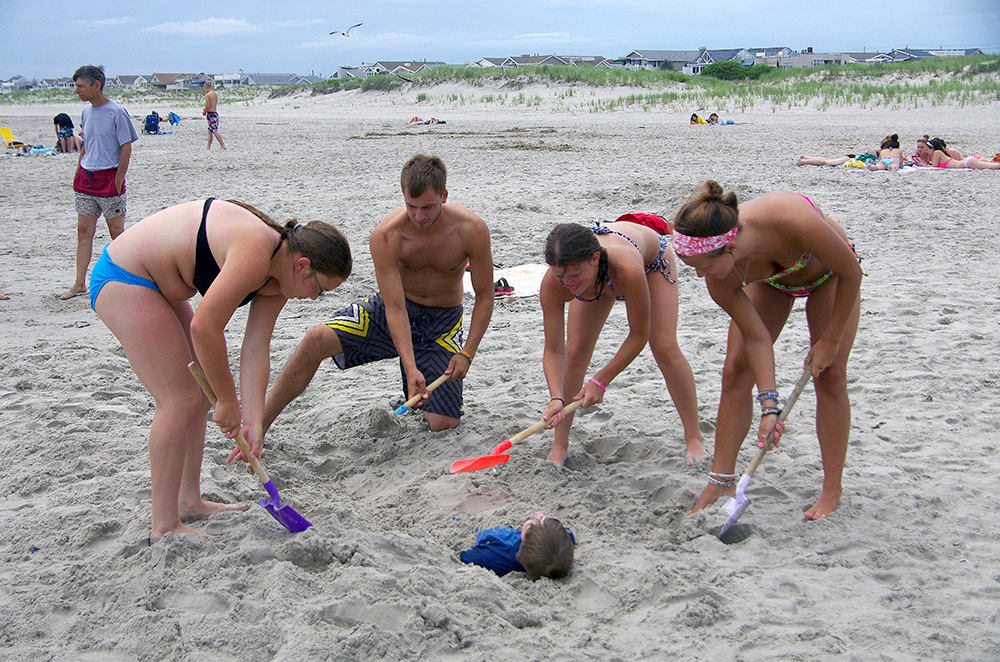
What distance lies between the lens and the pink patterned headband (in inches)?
110

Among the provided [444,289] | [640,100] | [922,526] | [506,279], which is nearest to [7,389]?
[444,289]

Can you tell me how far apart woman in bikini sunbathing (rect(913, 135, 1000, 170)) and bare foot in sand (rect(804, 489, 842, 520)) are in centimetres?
1033

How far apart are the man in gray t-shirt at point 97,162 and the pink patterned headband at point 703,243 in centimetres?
518

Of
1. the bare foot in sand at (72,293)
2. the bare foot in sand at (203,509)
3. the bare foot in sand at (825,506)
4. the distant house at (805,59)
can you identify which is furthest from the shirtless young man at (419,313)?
the distant house at (805,59)

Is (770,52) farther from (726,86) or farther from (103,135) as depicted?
(103,135)

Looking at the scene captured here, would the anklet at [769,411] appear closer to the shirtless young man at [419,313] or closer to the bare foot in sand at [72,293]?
the shirtless young man at [419,313]

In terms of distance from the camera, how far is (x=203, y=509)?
3193 mm

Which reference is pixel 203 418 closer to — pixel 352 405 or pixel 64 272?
pixel 352 405

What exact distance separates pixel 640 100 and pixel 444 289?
24.2 m

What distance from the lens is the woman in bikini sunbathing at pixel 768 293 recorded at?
2.82m

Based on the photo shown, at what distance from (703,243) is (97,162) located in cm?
553

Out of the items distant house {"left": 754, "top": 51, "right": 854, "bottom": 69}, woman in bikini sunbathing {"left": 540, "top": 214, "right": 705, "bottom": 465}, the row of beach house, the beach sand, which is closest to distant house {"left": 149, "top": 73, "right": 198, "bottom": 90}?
the row of beach house

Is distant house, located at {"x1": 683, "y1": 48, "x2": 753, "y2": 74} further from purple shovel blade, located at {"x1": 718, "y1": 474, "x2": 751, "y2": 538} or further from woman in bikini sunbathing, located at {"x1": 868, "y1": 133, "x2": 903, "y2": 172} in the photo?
purple shovel blade, located at {"x1": 718, "y1": 474, "x2": 751, "y2": 538}

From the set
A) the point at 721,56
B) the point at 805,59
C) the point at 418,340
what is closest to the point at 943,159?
the point at 418,340
